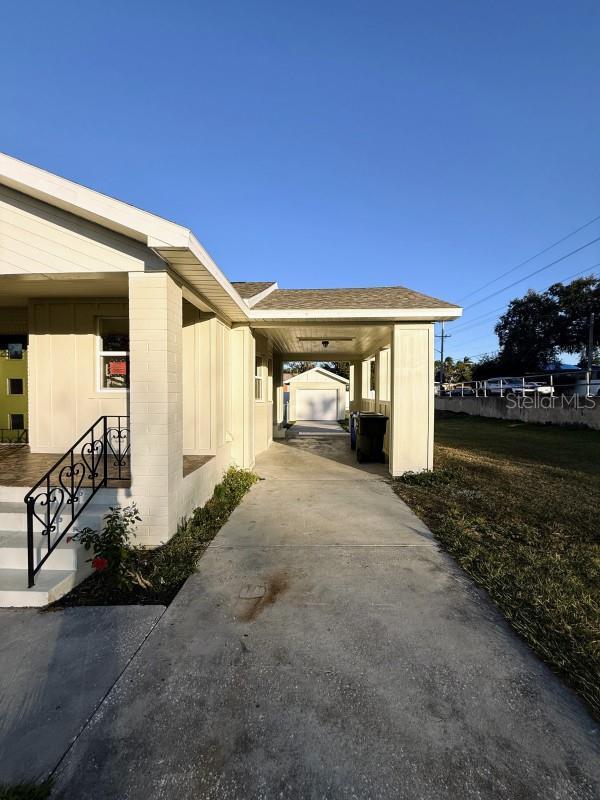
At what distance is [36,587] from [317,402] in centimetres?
2133

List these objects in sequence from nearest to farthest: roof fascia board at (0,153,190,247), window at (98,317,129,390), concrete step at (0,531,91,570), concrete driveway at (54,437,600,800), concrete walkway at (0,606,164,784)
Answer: concrete driveway at (54,437,600,800)
concrete walkway at (0,606,164,784)
concrete step at (0,531,91,570)
roof fascia board at (0,153,190,247)
window at (98,317,129,390)

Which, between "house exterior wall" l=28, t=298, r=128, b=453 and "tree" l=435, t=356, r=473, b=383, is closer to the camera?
"house exterior wall" l=28, t=298, r=128, b=453

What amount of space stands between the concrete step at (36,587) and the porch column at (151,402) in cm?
85

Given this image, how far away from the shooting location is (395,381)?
24.0 feet

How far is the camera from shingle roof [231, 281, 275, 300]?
735cm

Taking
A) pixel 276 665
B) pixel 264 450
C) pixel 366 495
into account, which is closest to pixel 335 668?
pixel 276 665

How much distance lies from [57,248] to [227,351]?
3439 mm

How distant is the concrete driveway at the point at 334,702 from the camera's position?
64.9 inches

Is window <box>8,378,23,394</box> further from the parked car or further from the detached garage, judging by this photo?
the parked car

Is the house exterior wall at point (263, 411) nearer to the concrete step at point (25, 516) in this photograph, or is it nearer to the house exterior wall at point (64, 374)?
the house exterior wall at point (64, 374)

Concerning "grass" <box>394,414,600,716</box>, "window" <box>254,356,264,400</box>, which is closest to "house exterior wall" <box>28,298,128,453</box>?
"window" <box>254,356,264,400</box>

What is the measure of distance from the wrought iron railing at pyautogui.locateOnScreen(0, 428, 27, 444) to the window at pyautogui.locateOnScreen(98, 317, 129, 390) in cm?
278

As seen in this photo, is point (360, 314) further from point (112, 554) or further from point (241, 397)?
point (112, 554)

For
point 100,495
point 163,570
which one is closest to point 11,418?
point 100,495
